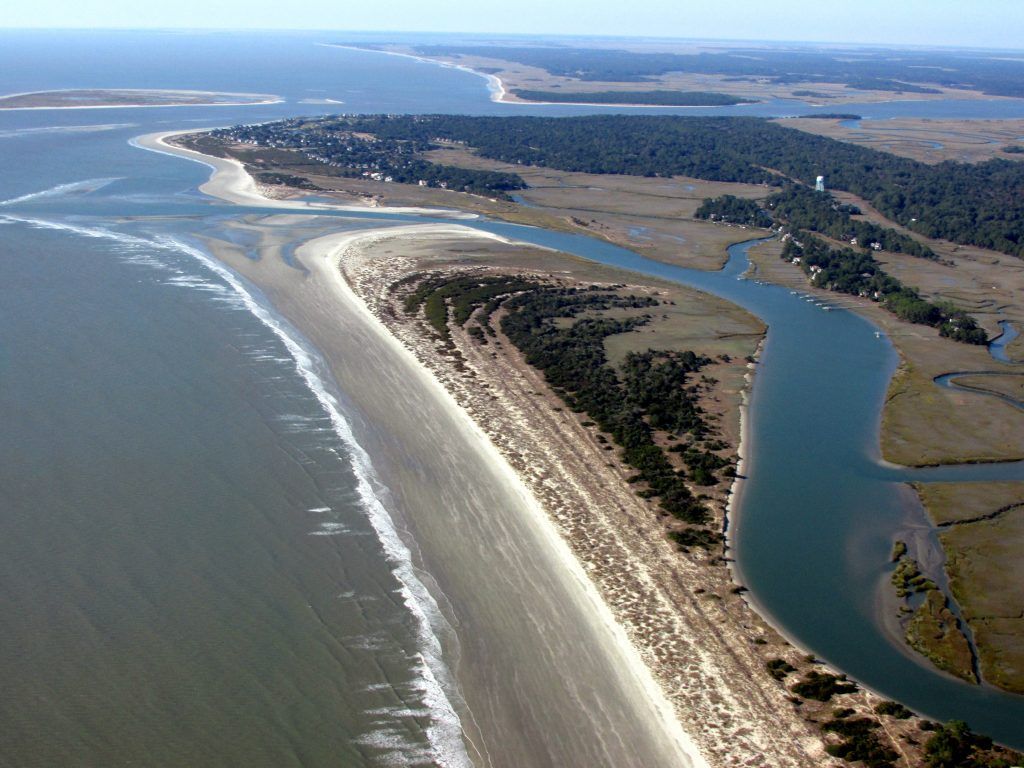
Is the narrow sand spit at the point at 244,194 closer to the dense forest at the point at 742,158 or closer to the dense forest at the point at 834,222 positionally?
the dense forest at the point at 742,158

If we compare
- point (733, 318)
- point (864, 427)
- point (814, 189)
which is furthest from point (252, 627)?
point (814, 189)

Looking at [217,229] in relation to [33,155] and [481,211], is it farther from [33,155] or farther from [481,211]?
[33,155]

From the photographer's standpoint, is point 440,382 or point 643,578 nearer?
point 643,578

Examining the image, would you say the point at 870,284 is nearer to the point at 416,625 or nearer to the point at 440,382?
the point at 440,382

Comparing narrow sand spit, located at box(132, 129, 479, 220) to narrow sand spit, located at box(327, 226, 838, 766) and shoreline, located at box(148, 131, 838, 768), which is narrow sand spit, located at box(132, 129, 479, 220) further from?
shoreline, located at box(148, 131, 838, 768)

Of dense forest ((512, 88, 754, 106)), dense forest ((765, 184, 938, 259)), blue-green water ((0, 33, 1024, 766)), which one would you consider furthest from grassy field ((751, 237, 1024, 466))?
dense forest ((512, 88, 754, 106))

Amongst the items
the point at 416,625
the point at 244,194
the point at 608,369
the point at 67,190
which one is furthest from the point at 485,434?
the point at 67,190
